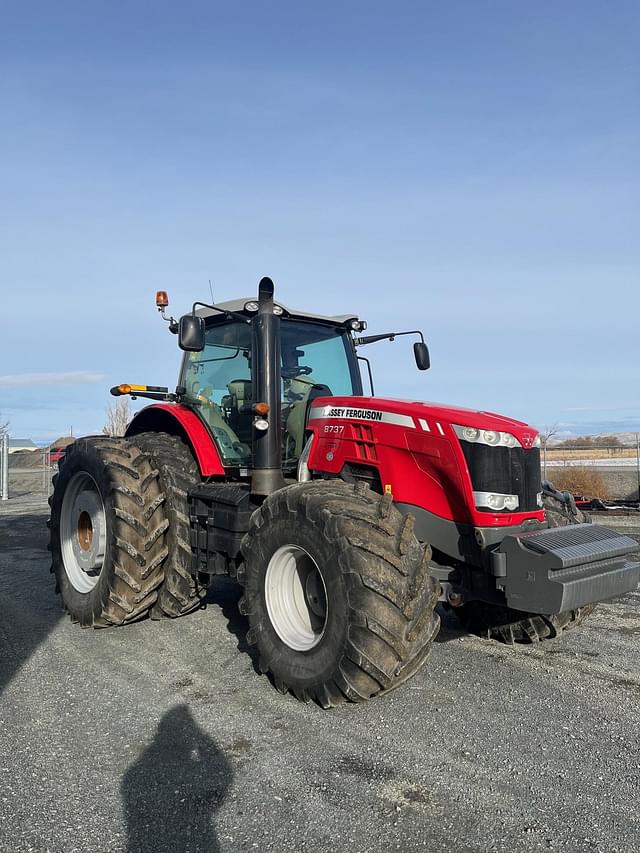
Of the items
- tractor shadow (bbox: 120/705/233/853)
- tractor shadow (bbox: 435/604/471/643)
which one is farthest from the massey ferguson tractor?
tractor shadow (bbox: 120/705/233/853)

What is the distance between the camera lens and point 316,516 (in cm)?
377

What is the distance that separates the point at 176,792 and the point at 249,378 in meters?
3.06

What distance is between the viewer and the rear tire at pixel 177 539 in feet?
17.0

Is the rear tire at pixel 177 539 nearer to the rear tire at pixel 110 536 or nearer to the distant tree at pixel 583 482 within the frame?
the rear tire at pixel 110 536

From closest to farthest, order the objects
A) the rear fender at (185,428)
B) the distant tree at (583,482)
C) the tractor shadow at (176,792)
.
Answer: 1. the tractor shadow at (176,792)
2. the rear fender at (185,428)
3. the distant tree at (583,482)

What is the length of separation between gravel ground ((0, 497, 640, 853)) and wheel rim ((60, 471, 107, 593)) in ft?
2.65

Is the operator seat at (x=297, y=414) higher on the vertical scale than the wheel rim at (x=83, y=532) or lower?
higher

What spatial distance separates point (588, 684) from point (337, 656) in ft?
5.47

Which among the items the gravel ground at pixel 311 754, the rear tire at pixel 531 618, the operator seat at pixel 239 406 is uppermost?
the operator seat at pixel 239 406

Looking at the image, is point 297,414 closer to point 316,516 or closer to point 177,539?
point 177,539

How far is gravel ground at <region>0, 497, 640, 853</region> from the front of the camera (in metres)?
2.61

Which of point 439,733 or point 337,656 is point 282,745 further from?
point 439,733

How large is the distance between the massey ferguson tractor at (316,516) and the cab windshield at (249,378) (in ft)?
0.05

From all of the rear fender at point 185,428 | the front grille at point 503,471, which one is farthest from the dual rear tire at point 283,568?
the front grille at point 503,471
